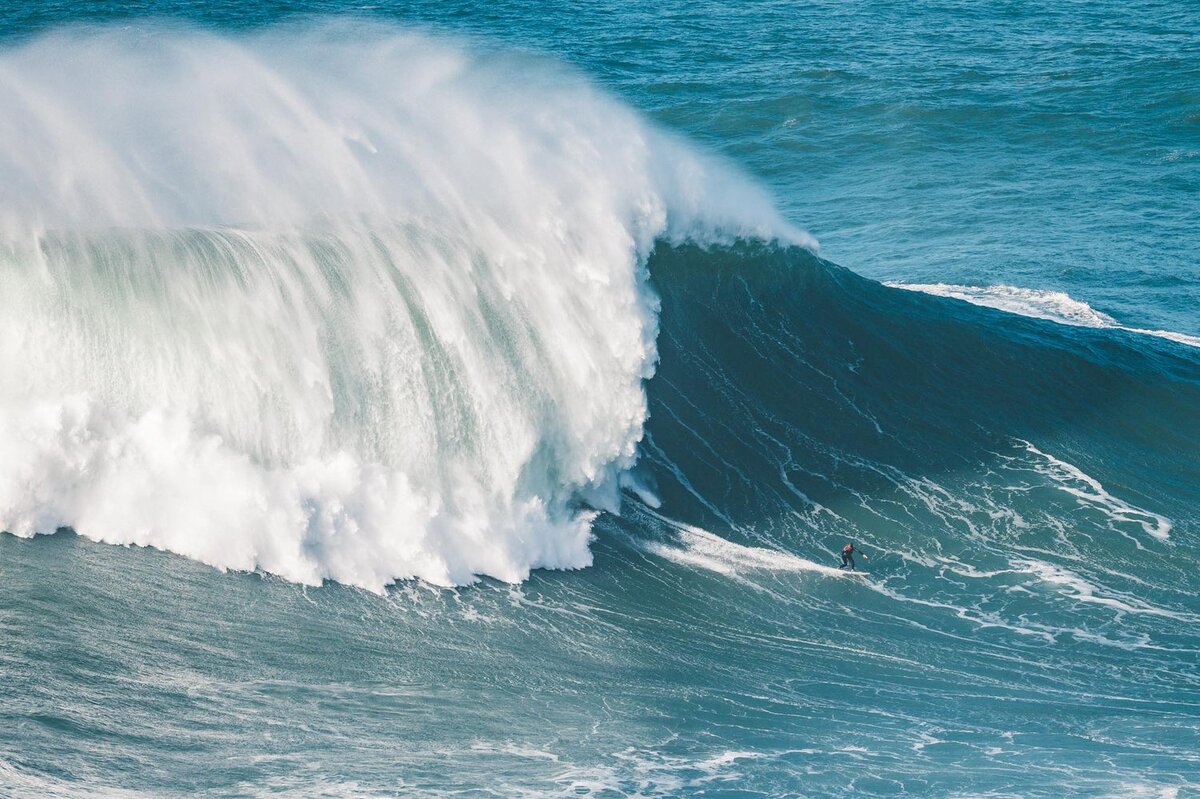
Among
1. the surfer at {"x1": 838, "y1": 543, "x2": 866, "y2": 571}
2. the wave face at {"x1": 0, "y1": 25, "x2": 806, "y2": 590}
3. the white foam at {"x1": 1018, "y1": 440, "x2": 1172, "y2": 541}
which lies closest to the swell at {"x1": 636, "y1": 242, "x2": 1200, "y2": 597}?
the white foam at {"x1": 1018, "y1": 440, "x2": 1172, "y2": 541}

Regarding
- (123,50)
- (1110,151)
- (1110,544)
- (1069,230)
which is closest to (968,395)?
(1110,544)

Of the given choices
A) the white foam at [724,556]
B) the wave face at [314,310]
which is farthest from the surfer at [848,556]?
the wave face at [314,310]

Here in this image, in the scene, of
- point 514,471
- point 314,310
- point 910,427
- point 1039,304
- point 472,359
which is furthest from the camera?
point 1039,304

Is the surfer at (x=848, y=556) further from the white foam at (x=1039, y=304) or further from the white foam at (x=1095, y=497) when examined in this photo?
the white foam at (x=1039, y=304)

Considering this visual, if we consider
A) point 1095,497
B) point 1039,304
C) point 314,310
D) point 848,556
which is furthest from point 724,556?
point 1039,304

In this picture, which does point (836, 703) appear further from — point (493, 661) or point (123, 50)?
point (123, 50)

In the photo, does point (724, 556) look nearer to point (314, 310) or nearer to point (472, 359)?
point (472, 359)

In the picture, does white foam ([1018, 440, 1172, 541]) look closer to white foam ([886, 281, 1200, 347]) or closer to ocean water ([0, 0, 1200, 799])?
ocean water ([0, 0, 1200, 799])
